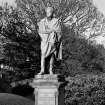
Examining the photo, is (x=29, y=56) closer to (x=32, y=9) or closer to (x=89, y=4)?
(x=32, y=9)

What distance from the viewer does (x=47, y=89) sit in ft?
29.4

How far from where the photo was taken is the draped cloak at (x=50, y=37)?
9289 mm

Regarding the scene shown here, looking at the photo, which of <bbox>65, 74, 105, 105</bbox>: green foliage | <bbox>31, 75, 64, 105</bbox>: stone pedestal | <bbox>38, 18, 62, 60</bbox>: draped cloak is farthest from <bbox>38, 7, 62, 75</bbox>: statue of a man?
<bbox>65, 74, 105, 105</bbox>: green foliage

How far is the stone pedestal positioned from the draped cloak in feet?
2.86

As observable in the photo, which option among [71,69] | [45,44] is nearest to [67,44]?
[71,69]

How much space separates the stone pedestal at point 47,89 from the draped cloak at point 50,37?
2.86ft

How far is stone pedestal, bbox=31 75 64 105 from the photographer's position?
8852mm

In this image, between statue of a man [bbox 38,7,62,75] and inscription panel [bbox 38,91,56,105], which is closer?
inscription panel [bbox 38,91,56,105]

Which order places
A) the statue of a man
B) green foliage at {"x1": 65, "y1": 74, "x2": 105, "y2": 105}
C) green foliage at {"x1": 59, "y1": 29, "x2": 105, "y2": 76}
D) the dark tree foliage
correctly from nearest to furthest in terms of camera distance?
the statue of a man < green foliage at {"x1": 65, "y1": 74, "x2": 105, "y2": 105} < green foliage at {"x1": 59, "y1": 29, "x2": 105, "y2": 76} < the dark tree foliage

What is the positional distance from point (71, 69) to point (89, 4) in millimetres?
6815

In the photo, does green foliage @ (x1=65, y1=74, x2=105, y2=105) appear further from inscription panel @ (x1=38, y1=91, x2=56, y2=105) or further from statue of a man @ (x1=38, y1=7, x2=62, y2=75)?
inscription panel @ (x1=38, y1=91, x2=56, y2=105)

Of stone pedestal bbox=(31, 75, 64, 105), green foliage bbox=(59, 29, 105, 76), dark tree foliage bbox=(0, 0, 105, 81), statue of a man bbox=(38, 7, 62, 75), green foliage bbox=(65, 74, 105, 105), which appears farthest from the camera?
dark tree foliage bbox=(0, 0, 105, 81)

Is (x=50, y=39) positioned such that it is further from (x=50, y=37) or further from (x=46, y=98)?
(x=46, y=98)

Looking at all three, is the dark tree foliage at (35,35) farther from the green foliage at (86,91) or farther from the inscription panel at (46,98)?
the inscription panel at (46,98)
